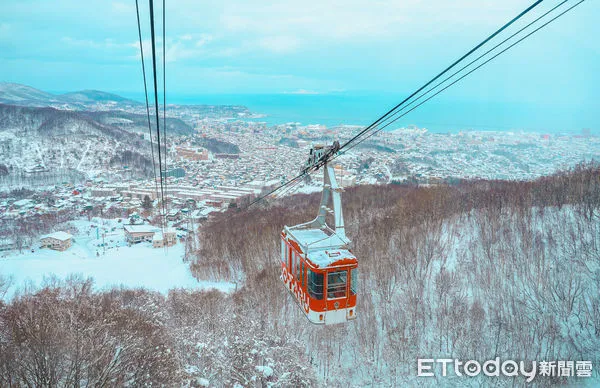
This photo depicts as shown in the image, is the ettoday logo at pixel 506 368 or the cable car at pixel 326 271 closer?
the cable car at pixel 326 271

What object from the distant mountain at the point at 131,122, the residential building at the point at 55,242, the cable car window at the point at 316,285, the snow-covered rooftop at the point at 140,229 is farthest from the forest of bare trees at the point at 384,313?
the distant mountain at the point at 131,122

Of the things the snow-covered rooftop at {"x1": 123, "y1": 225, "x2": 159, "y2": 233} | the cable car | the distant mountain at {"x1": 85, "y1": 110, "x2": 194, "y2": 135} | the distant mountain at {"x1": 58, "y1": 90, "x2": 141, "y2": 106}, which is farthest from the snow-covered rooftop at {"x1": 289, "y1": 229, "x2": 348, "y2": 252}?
the distant mountain at {"x1": 58, "y1": 90, "x2": 141, "y2": 106}

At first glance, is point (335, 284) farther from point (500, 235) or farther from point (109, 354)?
point (500, 235)

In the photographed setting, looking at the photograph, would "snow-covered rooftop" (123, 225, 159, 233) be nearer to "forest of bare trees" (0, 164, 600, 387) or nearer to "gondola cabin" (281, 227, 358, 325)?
"forest of bare trees" (0, 164, 600, 387)

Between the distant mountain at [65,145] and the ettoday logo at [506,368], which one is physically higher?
the distant mountain at [65,145]

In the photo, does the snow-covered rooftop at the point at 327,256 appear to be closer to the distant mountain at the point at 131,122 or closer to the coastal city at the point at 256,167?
the coastal city at the point at 256,167

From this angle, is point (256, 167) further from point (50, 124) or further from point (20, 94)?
point (20, 94)

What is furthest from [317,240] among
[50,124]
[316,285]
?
[50,124]
